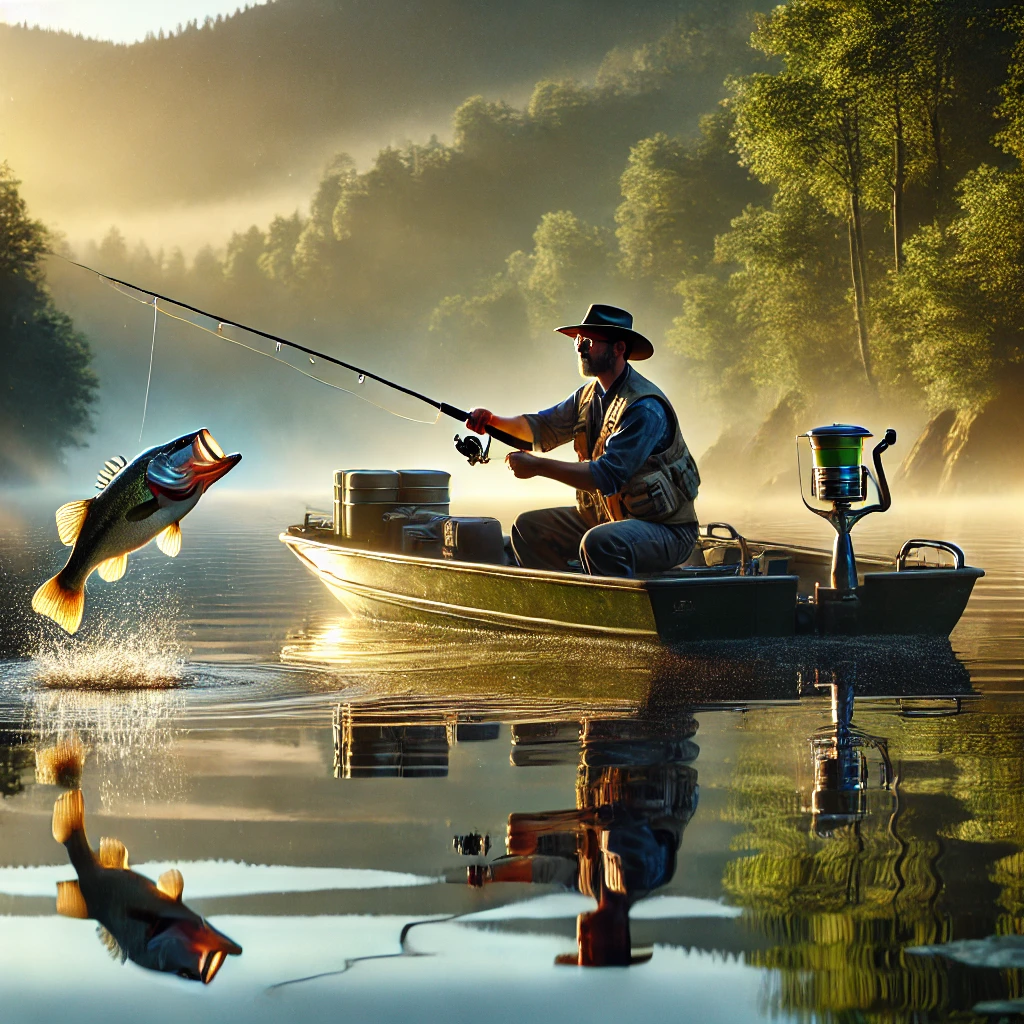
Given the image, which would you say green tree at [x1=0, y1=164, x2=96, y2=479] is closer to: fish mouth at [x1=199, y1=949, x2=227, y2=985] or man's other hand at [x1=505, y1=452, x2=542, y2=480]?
man's other hand at [x1=505, y1=452, x2=542, y2=480]

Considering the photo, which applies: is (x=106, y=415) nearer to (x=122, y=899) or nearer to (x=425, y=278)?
(x=425, y=278)

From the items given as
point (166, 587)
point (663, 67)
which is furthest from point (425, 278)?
point (166, 587)

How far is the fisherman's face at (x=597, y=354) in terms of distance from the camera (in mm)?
8531

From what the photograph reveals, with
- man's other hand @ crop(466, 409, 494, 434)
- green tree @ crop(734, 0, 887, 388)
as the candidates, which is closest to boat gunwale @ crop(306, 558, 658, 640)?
man's other hand @ crop(466, 409, 494, 434)

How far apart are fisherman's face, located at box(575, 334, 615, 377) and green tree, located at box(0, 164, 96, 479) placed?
136 ft

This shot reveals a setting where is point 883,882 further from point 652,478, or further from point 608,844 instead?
point 652,478

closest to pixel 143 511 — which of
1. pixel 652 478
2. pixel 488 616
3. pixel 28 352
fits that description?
pixel 652 478

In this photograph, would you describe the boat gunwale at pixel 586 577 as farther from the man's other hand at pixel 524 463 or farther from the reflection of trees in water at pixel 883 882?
the reflection of trees in water at pixel 883 882

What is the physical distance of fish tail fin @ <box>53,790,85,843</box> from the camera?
4.23 m

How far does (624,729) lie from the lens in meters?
5.89

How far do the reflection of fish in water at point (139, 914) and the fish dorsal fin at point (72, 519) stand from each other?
2.59 metres

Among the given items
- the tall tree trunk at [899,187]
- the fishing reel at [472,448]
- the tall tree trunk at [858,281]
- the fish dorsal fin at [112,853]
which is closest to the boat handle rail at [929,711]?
the fishing reel at [472,448]

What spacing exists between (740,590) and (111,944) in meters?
5.20

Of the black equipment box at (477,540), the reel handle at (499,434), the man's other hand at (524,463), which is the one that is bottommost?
the black equipment box at (477,540)
